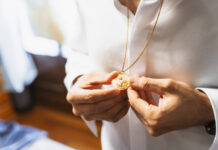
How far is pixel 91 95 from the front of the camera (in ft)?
1.79

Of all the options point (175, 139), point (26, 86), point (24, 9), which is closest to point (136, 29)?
point (175, 139)

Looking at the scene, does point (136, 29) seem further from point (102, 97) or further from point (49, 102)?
point (49, 102)

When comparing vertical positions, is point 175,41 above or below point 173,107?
above

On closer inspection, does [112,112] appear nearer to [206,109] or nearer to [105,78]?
[105,78]

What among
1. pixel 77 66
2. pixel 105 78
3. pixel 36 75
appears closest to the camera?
pixel 105 78

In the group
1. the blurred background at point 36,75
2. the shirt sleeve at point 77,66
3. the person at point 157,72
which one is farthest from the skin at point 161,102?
the blurred background at point 36,75

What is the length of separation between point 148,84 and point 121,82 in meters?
0.08

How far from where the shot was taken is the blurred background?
1300 millimetres

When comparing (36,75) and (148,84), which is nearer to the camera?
(148,84)

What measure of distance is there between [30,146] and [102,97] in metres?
0.52

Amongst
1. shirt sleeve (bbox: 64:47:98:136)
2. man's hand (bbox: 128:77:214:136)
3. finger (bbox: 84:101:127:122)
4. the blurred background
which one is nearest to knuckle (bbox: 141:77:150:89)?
man's hand (bbox: 128:77:214:136)

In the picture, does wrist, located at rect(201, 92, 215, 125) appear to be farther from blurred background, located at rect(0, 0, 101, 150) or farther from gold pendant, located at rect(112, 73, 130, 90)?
blurred background, located at rect(0, 0, 101, 150)

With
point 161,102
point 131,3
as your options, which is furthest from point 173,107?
point 131,3

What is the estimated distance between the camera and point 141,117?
510 mm
